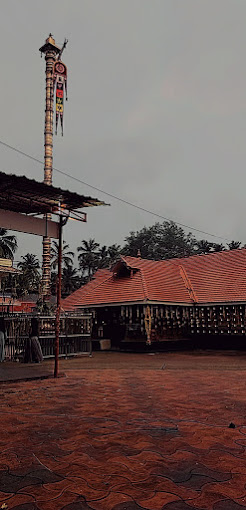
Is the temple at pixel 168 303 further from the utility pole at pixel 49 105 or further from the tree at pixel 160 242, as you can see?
the tree at pixel 160 242

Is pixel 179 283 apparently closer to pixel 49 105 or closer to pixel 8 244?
pixel 8 244

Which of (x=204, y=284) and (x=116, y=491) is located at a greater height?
(x=204, y=284)

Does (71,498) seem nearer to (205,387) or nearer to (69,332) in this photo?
(205,387)

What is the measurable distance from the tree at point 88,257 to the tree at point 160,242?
4002 mm

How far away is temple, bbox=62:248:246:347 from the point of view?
1922 cm

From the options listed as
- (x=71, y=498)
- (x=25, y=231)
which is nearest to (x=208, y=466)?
(x=71, y=498)

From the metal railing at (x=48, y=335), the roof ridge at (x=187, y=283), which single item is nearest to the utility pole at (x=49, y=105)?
the roof ridge at (x=187, y=283)

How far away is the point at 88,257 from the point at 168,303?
3543cm

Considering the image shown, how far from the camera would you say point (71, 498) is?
3.44 meters

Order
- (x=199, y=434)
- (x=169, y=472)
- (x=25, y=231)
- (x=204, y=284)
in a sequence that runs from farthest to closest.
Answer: (x=204, y=284), (x=25, y=231), (x=199, y=434), (x=169, y=472)

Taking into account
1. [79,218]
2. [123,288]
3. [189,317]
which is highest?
[79,218]

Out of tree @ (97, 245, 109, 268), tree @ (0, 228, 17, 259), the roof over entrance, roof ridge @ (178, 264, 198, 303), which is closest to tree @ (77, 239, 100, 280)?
tree @ (97, 245, 109, 268)

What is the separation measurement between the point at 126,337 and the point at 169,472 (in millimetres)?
16211

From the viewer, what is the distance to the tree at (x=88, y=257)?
53594 millimetres
